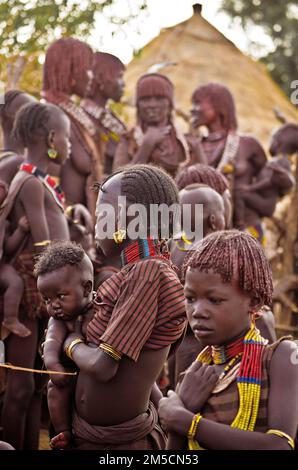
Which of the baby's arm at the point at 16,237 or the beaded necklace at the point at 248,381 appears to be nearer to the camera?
the beaded necklace at the point at 248,381

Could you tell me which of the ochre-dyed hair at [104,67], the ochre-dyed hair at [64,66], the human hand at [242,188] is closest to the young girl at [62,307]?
Answer: the ochre-dyed hair at [64,66]

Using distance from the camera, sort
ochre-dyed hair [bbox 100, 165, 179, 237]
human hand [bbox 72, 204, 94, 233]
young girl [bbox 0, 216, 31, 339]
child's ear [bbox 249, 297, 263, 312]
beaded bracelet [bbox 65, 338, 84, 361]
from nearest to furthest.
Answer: child's ear [bbox 249, 297, 263, 312], beaded bracelet [bbox 65, 338, 84, 361], ochre-dyed hair [bbox 100, 165, 179, 237], young girl [bbox 0, 216, 31, 339], human hand [bbox 72, 204, 94, 233]

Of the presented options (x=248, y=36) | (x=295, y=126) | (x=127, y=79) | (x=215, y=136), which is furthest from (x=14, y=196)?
(x=248, y=36)

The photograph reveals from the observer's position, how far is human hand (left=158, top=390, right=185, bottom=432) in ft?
8.60

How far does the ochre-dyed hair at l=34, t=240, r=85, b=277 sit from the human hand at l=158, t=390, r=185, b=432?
3.00 ft

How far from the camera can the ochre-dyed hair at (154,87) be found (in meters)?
7.30

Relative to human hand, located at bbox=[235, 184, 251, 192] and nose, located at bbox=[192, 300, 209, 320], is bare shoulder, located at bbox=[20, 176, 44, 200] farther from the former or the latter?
human hand, located at bbox=[235, 184, 251, 192]

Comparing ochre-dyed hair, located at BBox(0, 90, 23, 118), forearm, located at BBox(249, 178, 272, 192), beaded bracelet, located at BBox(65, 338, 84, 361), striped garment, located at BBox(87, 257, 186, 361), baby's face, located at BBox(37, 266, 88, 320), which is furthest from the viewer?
forearm, located at BBox(249, 178, 272, 192)

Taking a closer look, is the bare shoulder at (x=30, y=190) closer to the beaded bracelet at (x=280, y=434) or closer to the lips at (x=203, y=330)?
the lips at (x=203, y=330)

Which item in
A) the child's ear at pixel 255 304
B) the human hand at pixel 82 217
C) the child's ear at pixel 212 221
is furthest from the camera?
the human hand at pixel 82 217

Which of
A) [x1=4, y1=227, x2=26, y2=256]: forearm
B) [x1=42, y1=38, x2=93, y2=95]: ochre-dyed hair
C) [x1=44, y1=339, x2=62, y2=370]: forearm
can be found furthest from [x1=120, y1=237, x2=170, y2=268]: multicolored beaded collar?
[x1=42, y1=38, x2=93, y2=95]: ochre-dyed hair

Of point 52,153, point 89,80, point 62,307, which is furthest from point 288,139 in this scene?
point 62,307

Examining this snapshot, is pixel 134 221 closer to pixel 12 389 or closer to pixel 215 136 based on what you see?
pixel 12 389

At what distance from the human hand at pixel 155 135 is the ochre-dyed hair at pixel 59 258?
362 centimetres
